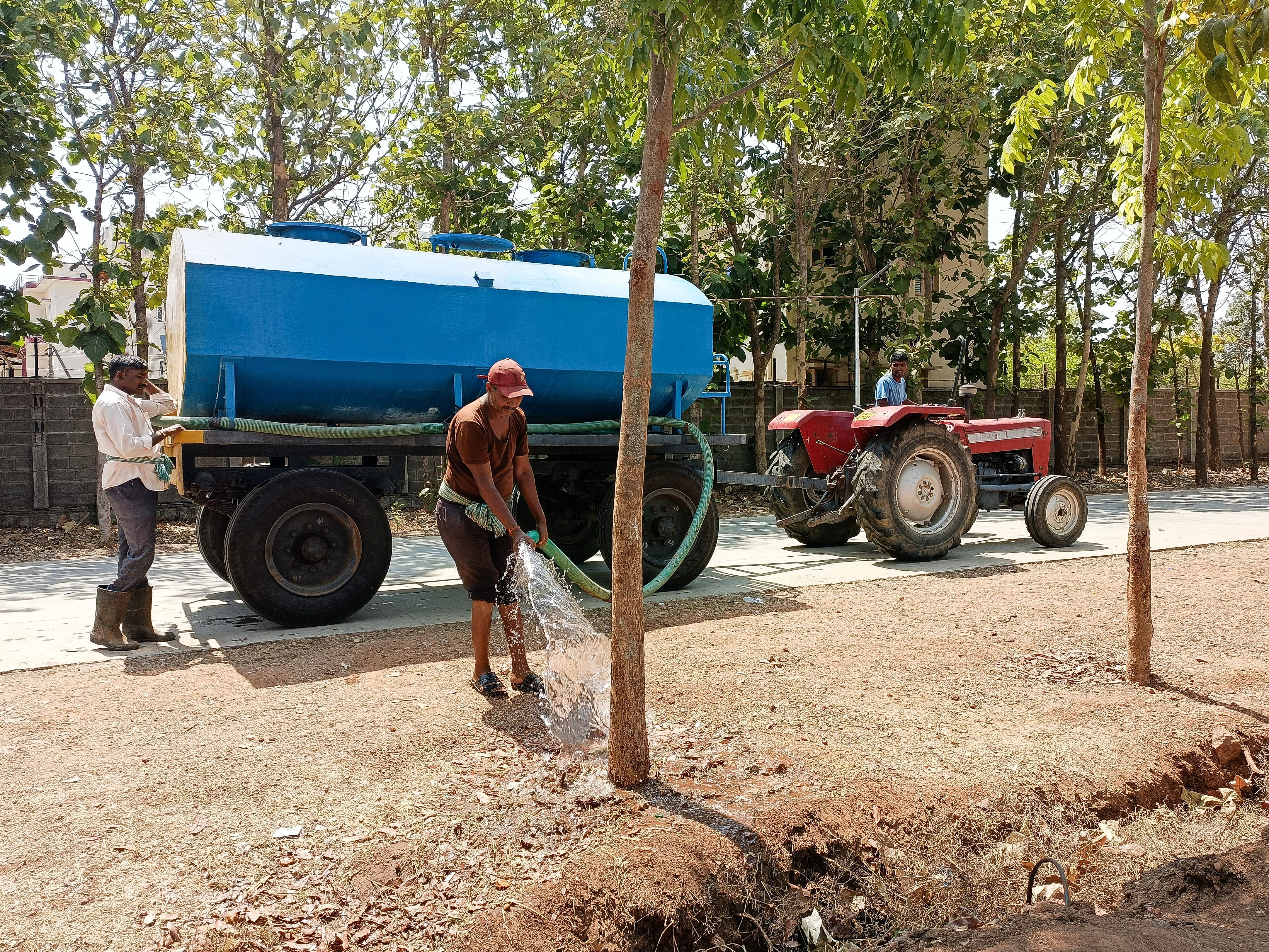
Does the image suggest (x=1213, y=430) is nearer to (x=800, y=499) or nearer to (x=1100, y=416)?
(x=1100, y=416)

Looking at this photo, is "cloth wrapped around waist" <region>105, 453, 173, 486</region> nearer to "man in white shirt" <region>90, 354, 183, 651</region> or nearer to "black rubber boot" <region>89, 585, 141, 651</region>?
"man in white shirt" <region>90, 354, 183, 651</region>

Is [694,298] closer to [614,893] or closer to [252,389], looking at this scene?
[252,389]

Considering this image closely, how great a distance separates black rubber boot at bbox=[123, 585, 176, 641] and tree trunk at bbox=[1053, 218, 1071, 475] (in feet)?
56.8

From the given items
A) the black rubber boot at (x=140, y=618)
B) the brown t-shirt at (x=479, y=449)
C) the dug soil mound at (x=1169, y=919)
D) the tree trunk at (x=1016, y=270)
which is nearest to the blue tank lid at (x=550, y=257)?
the brown t-shirt at (x=479, y=449)

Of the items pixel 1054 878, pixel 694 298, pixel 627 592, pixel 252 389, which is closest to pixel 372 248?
pixel 252 389

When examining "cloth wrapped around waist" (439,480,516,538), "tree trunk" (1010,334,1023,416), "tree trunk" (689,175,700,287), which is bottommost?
"cloth wrapped around waist" (439,480,516,538)

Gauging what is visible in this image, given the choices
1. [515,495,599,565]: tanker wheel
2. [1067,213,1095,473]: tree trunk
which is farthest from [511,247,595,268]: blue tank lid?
[1067,213,1095,473]: tree trunk

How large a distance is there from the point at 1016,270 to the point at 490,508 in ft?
50.6

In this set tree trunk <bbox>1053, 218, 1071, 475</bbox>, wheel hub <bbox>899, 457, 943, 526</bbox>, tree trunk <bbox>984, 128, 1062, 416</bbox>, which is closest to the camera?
wheel hub <bbox>899, 457, 943, 526</bbox>

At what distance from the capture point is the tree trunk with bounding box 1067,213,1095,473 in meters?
18.8

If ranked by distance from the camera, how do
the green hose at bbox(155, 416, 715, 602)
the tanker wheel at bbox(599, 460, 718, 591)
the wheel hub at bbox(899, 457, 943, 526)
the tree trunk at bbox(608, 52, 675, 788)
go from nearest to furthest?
the tree trunk at bbox(608, 52, 675, 788) → the green hose at bbox(155, 416, 715, 602) → the tanker wheel at bbox(599, 460, 718, 591) → the wheel hub at bbox(899, 457, 943, 526)

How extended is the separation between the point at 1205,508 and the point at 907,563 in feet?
27.9

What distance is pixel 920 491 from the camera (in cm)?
1022

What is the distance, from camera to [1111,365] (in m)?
20.7
